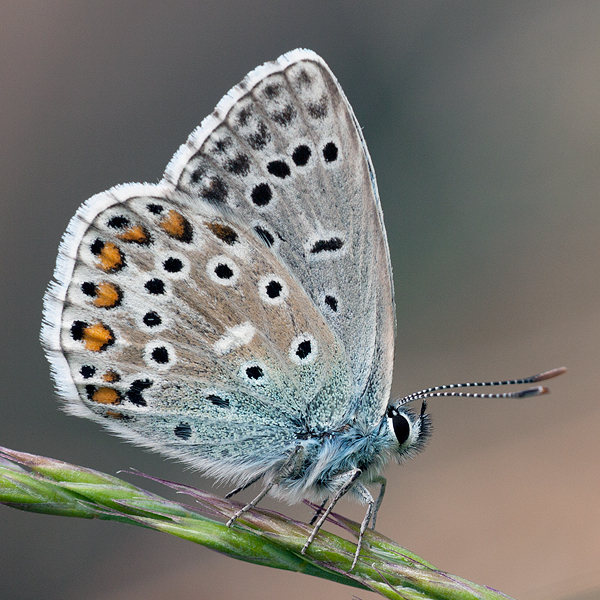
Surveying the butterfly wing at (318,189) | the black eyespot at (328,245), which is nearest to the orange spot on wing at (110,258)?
the butterfly wing at (318,189)

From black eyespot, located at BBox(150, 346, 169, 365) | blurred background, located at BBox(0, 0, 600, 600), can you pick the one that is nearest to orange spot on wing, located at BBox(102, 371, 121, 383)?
black eyespot, located at BBox(150, 346, 169, 365)

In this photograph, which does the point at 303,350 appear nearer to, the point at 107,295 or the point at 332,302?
the point at 332,302

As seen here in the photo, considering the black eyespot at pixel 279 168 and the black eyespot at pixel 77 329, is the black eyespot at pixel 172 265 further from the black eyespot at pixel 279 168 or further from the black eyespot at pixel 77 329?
the black eyespot at pixel 279 168

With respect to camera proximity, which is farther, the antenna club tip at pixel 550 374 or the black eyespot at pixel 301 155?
the black eyespot at pixel 301 155

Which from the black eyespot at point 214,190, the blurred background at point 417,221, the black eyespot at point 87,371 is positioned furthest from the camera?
the blurred background at point 417,221

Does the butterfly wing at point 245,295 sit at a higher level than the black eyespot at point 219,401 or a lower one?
higher

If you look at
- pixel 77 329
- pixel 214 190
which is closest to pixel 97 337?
pixel 77 329

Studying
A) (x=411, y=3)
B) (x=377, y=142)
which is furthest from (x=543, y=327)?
(x=411, y=3)
